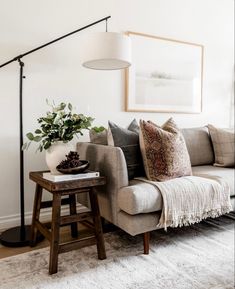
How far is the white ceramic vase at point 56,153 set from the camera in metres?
1.80

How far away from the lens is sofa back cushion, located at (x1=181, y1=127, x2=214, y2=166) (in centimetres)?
276

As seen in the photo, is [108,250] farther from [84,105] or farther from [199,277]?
[84,105]

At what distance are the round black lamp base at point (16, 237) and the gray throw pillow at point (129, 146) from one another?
87 centimetres

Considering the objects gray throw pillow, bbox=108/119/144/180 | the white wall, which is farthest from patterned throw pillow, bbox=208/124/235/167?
gray throw pillow, bbox=108/119/144/180

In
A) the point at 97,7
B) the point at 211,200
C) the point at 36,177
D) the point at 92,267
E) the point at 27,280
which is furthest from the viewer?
the point at 97,7

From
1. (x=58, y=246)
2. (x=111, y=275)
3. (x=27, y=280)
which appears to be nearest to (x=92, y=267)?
(x=111, y=275)

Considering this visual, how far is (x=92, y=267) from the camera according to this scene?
1.70 m

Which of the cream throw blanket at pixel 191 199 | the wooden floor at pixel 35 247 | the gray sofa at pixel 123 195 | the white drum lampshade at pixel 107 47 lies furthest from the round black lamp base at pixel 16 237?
the white drum lampshade at pixel 107 47

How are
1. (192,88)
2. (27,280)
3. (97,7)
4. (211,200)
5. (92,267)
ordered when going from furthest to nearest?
(192,88) < (97,7) < (211,200) < (92,267) < (27,280)

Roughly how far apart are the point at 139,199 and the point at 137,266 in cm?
41

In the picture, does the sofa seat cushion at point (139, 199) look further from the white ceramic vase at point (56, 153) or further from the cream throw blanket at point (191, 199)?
the white ceramic vase at point (56, 153)

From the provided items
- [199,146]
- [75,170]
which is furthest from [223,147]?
[75,170]

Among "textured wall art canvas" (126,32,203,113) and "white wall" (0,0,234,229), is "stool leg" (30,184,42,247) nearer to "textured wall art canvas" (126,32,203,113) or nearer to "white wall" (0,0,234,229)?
"white wall" (0,0,234,229)

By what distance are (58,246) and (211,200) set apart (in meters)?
1.11
